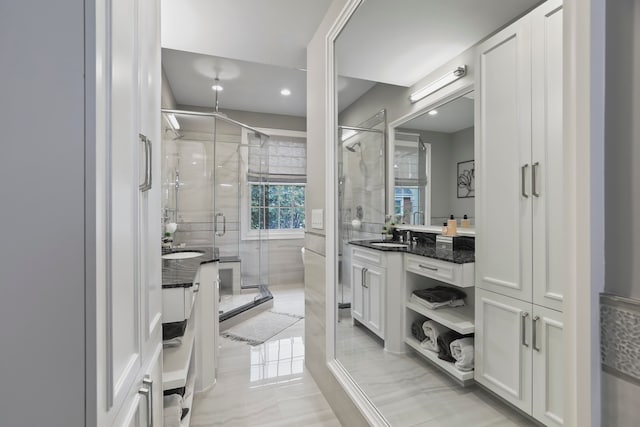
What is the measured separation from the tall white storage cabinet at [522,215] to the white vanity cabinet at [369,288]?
2.13ft

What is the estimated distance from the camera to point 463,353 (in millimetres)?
1347

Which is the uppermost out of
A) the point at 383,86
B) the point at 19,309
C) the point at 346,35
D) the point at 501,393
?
the point at 346,35

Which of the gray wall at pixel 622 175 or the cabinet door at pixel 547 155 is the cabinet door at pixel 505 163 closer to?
the cabinet door at pixel 547 155

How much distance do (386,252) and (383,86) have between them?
3.51 ft

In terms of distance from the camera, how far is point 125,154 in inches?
25.5

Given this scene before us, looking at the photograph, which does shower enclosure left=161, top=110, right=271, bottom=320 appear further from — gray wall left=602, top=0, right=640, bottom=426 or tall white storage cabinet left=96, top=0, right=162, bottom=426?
gray wall left=602, top=0, right=640, bottom=426

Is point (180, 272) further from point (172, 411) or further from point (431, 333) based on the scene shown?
point (431, 333)

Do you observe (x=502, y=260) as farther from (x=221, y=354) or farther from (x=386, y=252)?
(x=221, y=354)

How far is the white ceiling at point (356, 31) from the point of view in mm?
1338

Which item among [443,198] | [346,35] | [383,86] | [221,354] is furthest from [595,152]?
[221,354]

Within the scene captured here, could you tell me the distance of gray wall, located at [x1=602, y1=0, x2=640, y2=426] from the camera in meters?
0.47

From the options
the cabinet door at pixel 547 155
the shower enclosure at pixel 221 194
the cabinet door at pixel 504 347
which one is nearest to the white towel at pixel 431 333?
the cabinet door at pixel 504 347

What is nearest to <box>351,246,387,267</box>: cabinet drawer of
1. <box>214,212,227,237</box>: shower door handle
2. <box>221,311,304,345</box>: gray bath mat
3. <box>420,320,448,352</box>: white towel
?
<box>420,320,448,352</box>: white towel

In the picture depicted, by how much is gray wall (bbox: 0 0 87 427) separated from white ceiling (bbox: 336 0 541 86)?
1.35 meters
